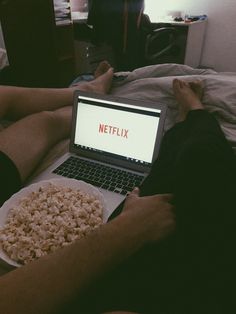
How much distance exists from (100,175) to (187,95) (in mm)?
499

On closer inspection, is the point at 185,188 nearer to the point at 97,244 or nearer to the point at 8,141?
the point at 97,244

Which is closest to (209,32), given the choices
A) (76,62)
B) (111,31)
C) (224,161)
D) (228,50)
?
(228,50)

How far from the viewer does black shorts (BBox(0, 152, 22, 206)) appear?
0.78 m

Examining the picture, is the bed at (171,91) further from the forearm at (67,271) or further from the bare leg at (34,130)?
the forearm at (67,271)

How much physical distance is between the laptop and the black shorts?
9cm

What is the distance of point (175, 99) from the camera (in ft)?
3.89

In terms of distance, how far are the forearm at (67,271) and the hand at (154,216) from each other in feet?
0.05

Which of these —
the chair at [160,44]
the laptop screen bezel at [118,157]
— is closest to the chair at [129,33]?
the chair at [160,44]

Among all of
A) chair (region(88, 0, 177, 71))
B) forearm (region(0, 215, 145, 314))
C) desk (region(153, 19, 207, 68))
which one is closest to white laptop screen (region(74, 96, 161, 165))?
forearm (region(0, 215, 145, 314))

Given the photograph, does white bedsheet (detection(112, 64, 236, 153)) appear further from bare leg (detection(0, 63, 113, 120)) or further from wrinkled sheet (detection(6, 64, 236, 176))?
bare leg (detection(0, 63, 113, 120))

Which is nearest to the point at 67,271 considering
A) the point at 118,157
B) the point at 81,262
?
the point at 81,262

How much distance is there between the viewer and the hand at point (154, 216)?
0.55m

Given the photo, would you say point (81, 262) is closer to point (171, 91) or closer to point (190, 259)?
point (190, 259)

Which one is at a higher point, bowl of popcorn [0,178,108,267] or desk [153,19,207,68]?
bowl of popcorn [0,178,108,267]
